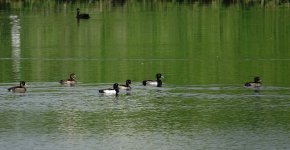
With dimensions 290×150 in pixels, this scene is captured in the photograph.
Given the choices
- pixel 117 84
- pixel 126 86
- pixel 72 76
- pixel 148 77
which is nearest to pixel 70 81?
pixel 72 76

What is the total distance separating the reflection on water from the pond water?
59mm

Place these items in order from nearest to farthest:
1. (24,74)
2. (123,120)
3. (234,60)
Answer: (123,120)
(24,74)
(234,60)

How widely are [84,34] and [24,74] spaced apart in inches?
636

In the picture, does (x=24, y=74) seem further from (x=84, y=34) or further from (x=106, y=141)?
(x=84, y=34)

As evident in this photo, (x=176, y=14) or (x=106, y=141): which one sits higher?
(x=176, y=14)

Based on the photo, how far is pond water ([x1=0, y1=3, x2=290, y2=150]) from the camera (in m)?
24.4

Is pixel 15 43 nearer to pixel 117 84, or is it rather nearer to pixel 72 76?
pixel 72 76

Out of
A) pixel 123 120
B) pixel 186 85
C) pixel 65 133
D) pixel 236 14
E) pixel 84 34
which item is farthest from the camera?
pixel 236 14

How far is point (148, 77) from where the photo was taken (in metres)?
34.7

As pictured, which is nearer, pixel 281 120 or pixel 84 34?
pixel 281 120

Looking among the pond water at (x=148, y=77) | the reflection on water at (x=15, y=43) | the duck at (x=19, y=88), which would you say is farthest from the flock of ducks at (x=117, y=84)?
the reflection on water at (x=15, y=43)

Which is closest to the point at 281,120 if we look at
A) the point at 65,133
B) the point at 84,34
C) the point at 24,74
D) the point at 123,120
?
the point at 123,120

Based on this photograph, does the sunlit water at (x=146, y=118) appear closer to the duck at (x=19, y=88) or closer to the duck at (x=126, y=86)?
the duck at (x=19, y=88)

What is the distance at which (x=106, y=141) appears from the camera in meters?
23.7
